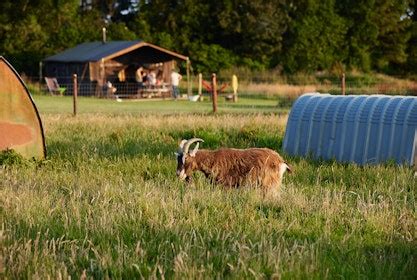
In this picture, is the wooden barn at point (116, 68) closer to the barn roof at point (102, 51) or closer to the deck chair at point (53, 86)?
the barn roof at point (102, 51)

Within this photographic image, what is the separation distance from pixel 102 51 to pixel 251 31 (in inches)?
893

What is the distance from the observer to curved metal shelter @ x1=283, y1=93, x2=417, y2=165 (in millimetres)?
12648

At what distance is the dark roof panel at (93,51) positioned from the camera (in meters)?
41.8

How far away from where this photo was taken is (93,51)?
43.8 metres

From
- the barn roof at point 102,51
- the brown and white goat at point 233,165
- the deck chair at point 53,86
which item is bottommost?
the deck chair at point 53,86

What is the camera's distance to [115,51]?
1639 inches

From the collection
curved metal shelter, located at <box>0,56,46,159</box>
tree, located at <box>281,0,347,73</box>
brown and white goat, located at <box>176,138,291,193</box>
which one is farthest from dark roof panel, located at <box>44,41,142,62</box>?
brown and white goat, located at <box>176,138,291,193</box>

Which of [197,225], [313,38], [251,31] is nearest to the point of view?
[197,225]

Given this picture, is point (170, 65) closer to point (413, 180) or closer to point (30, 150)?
point (30, 150)

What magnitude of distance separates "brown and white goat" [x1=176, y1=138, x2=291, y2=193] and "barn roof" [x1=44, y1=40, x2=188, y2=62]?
32.0m

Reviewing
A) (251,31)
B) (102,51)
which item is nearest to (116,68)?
(102,51)

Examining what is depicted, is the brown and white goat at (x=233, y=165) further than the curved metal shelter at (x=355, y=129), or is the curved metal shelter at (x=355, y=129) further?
the curved metal shelter at (x=355, y=129)

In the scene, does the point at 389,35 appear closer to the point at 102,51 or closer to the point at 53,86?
the point at 102,51

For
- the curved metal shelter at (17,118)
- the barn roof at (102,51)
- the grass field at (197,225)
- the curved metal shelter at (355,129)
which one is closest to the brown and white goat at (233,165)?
the grass field at (197,225)
